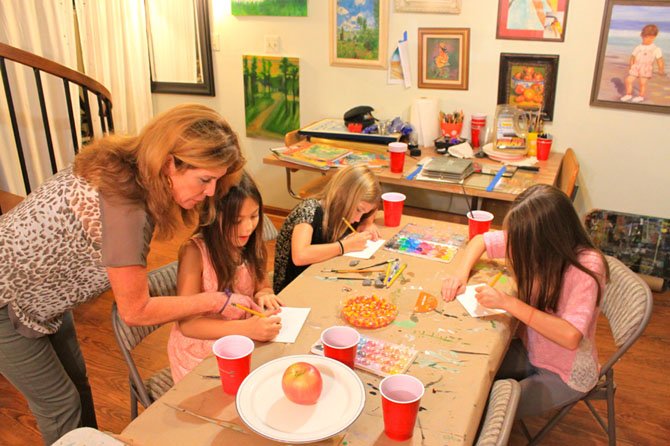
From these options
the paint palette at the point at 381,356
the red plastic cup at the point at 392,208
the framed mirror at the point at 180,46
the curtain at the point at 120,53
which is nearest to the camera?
the paint palette at the point at 381,356

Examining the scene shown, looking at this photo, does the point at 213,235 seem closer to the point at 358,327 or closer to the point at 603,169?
the point at 358,327

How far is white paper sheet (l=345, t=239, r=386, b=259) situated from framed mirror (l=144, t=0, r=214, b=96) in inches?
101

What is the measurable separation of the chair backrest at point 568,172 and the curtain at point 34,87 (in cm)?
293

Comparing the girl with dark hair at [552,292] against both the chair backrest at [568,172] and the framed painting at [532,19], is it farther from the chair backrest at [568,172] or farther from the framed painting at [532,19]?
the framed painting at [532,19]

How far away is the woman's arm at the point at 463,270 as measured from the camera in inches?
61.9

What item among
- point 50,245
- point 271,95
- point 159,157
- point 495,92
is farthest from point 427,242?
point 271,95

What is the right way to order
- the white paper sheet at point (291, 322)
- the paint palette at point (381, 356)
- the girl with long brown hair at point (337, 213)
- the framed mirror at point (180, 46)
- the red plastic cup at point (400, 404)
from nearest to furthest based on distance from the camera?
the red plastic cup at point (400, 404)
the paint palette at point (381, 356)
the white paper sheet at point (291, 322)
the girl with long brown hair at point (337, 213)
the framed mirror at point (180, 46)

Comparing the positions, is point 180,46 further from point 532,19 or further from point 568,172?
point 568,172

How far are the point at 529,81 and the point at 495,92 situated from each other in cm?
20

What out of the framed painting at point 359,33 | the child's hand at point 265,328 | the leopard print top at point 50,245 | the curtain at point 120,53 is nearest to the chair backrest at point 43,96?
the curtain at point 120,53

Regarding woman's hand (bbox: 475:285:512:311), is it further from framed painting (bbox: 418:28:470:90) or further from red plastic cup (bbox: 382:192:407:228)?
framed painting (bbox: 418:28:470:90)

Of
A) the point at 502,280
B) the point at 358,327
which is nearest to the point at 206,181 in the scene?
the point at 358,327

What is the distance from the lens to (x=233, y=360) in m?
1.13

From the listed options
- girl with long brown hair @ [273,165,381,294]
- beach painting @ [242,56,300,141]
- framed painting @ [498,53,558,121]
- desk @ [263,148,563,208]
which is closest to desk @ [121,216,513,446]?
girl with long brown hair @ [273,165,381,294]
